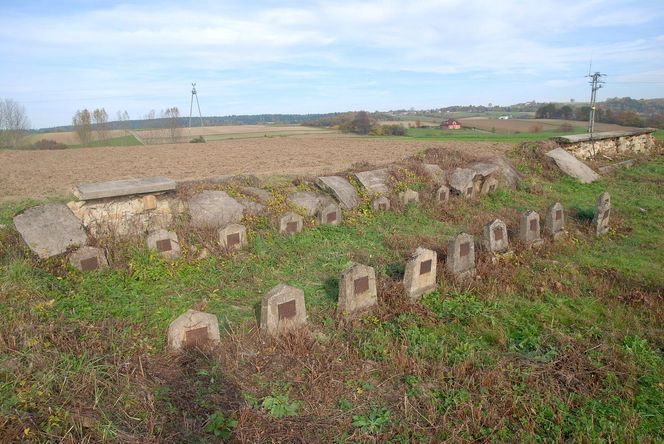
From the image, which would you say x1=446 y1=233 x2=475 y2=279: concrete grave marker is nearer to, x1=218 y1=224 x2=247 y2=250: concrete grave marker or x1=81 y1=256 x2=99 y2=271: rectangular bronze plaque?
x1=218 y1=224 x2=247 y2=250: concrete grave marker

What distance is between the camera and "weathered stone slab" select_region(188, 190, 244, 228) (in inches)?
300

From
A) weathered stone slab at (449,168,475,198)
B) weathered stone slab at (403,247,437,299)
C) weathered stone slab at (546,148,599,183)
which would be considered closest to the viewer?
weathered stone slab at (403,247,437,299)

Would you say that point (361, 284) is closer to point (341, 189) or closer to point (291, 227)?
point (291, 227)

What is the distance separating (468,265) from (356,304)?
2037 millimetres

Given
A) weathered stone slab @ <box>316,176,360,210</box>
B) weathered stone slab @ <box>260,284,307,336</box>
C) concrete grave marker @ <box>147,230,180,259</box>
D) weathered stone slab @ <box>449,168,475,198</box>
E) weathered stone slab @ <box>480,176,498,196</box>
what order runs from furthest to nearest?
weathered stone slab @ <box>480,176,498,196</box> < weathered stone slab @ <box>449,168,475,198</box> < weathered stone slab @ <box>316,176,360,210</box> < concrete grave marker @ <box>147,230,180,259</box> < weathered stone slab @ <box>260,284,307,336</box>

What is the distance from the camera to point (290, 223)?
7898 mm

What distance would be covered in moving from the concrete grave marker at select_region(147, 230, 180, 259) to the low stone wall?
14572 mm

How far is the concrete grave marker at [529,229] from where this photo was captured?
7.19 metres

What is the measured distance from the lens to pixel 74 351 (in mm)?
3787

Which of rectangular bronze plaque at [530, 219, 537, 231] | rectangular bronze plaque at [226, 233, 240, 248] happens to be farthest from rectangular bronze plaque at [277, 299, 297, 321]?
rectangular bronze plaque at [530, 219, 537, 231]

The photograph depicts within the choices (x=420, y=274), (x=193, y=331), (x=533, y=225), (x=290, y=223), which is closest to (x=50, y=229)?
(x=193, y=331)

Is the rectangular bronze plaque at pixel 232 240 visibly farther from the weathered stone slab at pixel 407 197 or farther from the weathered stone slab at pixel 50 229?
the weathered stone slab at pixel 407 197

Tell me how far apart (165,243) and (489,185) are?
27.1 feet

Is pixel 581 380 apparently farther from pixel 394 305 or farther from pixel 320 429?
pixel 320 429
